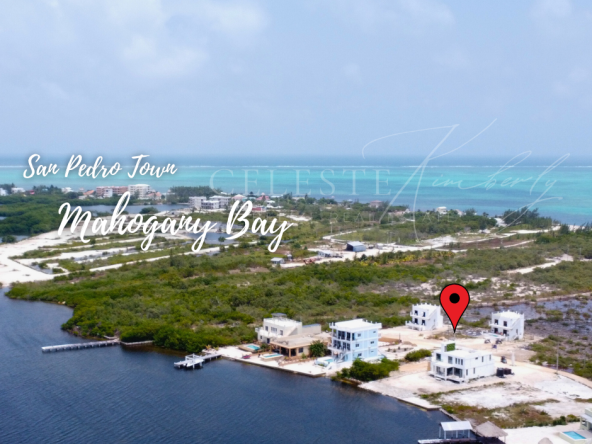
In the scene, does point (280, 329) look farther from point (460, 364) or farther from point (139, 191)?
point (139, 191)

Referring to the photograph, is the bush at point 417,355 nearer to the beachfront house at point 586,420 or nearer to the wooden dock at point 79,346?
the beachfront house at point 586,420

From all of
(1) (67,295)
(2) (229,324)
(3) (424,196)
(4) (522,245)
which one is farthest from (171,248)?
(3) (424,196)

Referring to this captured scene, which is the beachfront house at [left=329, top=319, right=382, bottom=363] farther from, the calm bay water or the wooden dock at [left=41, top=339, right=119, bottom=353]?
the wooden dock at [left=41, top=339, right=119, bottom=353]

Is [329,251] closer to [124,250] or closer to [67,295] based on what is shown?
[124,250]

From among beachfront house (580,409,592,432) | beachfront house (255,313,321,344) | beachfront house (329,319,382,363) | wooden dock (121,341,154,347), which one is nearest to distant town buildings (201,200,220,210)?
wooden dock (121,341,154,347)

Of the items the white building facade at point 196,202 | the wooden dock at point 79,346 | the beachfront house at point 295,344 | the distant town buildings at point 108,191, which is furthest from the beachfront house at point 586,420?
the distant town buildings at point 108,191
